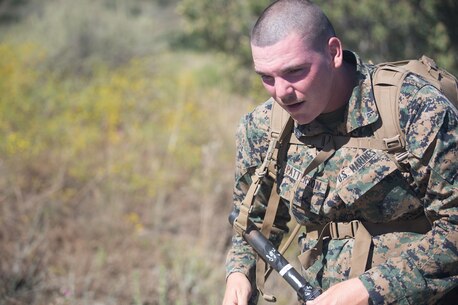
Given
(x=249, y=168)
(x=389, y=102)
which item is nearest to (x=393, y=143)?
(x=389, y=102)

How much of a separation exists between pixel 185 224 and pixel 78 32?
6.44 m

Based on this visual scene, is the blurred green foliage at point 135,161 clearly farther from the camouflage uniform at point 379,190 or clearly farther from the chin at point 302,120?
the chin at point 302,120

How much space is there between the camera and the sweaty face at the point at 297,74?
1731 mm

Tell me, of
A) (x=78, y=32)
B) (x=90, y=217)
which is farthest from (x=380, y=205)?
(x=78, y=32)

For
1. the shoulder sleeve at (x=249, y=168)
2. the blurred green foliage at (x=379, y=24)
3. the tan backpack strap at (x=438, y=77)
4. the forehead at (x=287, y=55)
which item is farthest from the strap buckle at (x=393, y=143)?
the blurred green foliage at (x=379, y=24)

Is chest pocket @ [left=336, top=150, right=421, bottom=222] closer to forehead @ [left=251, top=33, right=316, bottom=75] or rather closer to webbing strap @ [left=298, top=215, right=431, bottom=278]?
webbing strap @ [left=298, top=215, right=431, bottom=278]

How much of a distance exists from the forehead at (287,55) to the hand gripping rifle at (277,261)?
55cm

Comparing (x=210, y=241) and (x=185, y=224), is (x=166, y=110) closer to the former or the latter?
(x=185, y=224)

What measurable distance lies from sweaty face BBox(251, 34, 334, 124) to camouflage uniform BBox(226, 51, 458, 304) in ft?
0.41

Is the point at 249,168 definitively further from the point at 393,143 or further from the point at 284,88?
the point at 393,143

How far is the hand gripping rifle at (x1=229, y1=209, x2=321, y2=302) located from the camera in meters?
1.83

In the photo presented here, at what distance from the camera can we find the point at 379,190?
176cm

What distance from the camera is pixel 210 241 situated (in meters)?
5.33

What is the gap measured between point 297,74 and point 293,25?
142 millimetres
